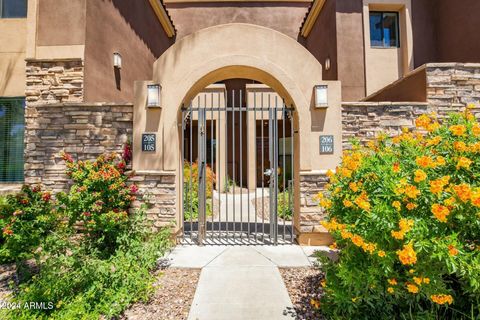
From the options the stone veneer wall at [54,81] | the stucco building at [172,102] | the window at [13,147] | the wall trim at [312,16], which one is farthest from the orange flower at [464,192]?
the wall trim at [312,16]

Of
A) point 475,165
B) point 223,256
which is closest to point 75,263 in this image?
point 223,256

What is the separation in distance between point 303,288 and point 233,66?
407cm

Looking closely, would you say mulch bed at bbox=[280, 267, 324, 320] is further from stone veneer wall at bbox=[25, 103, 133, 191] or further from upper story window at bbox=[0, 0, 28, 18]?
upper story window at bbox=[0, 0, 28, 18]

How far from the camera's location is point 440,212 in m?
2.24

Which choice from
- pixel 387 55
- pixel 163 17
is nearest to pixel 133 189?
pixel 163 17

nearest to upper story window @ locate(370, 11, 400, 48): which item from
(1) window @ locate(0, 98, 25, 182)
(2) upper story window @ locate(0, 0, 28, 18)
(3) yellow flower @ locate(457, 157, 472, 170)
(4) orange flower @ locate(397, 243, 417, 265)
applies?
(3) yellow flower @ locate(457, 157, 472, 170)

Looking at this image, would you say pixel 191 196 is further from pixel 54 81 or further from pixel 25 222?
pixel 54 81

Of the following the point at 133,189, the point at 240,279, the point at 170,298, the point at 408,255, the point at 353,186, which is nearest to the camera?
the point at 408,255

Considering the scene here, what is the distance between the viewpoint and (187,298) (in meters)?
3.35

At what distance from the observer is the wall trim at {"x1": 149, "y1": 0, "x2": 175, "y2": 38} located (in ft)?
30.8

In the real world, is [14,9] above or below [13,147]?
above

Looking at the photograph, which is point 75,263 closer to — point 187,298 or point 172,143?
point 187,298

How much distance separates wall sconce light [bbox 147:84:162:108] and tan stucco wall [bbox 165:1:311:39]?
29.5 ft

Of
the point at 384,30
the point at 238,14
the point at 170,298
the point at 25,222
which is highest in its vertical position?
the point at 238,14
